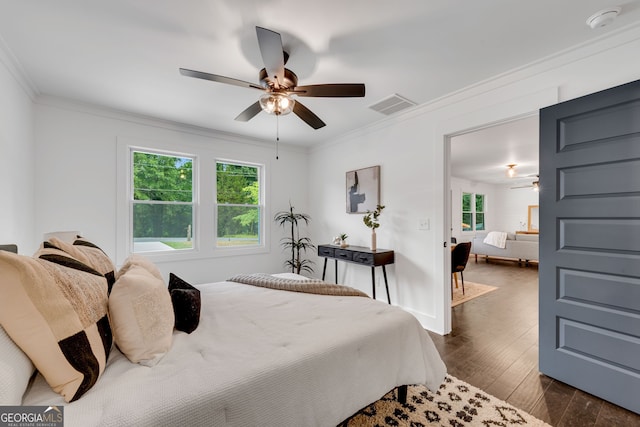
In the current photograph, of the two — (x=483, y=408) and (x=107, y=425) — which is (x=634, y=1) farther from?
(x=107, y=425)

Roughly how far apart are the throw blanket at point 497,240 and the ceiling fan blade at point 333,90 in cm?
721

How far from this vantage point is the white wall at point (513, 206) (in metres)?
9.37

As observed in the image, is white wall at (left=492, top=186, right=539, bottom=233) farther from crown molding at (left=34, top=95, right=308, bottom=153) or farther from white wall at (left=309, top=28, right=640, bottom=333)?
crown molding at (left=34, top=95, right=308, bottom=153)

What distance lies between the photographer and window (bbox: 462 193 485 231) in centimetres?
883

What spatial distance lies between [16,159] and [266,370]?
2.90 metres

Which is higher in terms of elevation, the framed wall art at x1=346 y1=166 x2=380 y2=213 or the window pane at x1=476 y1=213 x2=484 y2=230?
the framed wall art at x1=346 y1=166 x2=380 y2=213

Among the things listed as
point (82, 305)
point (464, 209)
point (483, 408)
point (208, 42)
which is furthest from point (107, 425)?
point (464, 209)

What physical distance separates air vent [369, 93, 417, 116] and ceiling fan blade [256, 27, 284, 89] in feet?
4.66

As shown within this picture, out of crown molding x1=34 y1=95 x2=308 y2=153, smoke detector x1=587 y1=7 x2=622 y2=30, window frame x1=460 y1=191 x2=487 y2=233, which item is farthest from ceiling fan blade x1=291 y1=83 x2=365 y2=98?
window frame x1=460 y1=191 x2=487 y2=233

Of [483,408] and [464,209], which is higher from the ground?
[464,209]

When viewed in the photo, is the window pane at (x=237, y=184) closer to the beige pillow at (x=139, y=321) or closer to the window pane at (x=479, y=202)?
the beige pillow at (x=139, y=321)

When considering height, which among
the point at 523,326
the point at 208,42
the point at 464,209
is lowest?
the point at 523,326

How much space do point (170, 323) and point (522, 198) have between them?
1139 centimetres

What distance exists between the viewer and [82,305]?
Result: 103cm
